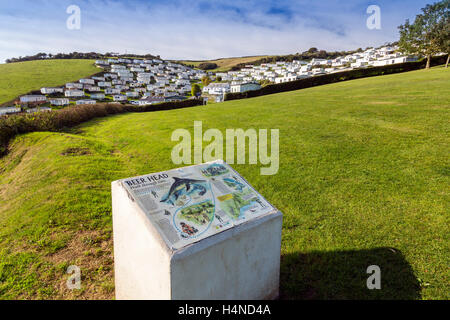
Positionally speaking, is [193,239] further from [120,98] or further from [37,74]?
[37,74]

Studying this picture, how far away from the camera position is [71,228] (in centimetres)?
501

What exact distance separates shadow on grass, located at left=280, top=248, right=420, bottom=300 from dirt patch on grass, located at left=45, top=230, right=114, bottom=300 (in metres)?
2.75

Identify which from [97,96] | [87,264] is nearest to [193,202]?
[87,264]

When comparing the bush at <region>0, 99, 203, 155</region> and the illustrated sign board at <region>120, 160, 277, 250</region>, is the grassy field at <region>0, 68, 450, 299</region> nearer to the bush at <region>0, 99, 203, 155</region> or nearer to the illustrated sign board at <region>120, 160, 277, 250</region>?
the illustrated sign board at <region>120, 160, 277, 250</region>

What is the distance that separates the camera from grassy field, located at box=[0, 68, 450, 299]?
3445 mm

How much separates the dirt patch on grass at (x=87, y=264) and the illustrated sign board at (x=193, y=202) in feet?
6.22

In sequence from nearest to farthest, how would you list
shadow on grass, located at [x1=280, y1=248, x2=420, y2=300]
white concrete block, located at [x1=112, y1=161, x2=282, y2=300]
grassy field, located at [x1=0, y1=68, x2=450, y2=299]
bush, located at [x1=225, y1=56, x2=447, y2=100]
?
white concrete block, located at [x1=112, y1=161, x2=282, y2=300] < shadow on grass, located at [x1=280, y1=248, x2=420, y2=300] < grassy field, located at [x1=0, y1=68, x2=450, y2=299] < bush, located at [x1=225, y1=56, x2=447, y2=100]

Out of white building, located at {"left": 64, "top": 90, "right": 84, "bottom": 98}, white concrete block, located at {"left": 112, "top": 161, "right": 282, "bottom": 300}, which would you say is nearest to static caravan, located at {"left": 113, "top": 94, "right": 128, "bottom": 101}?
white building, located at {"left": 64, "top": 90, "right": 84, "bottom": 98}

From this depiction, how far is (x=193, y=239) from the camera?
2.34 m

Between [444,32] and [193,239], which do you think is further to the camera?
[444,32]

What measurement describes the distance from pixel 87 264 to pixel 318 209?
4.57 metres

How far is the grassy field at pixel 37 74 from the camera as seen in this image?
56.2 metres

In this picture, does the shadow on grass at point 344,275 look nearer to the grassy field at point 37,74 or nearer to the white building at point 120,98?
the grassy field at point 37,74
